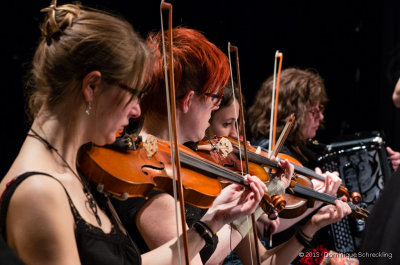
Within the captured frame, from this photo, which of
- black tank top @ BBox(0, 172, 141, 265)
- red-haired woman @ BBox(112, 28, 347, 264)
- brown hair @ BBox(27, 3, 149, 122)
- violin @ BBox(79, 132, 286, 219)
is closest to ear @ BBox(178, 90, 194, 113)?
red-haired woman @ BBox(112, 28, 347, 264)

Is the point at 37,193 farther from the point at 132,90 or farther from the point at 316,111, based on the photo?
the point at 316,111

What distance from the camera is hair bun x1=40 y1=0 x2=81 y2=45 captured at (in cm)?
106

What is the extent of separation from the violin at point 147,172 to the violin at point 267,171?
0.74 feet

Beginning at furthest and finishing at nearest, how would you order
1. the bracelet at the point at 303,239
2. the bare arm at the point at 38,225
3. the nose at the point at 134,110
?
the bracelet at the point at 303,239
the nose at the point at 134,110
the bare arm at the point at 38,225

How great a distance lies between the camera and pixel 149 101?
1521 millimetres

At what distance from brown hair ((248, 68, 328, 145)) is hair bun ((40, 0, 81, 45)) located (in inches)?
73.6

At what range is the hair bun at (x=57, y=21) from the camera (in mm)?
1061

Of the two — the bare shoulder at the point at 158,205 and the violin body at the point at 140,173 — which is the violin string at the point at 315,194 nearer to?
the violin body at the point at 140,173

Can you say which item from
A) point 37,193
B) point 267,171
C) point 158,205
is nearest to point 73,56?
point 37,193

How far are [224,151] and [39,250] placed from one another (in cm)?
89

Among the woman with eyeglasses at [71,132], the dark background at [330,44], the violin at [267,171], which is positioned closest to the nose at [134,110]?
the woman with eyeglasses at [71,132]

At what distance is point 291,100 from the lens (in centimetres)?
286

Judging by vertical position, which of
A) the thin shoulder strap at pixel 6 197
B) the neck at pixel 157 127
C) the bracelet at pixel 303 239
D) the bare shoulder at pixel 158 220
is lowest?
the bracelet at pixel 303 239

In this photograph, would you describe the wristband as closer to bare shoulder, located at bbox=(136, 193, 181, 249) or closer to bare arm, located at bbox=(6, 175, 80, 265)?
A: bare shoulder, located at bbox=(136, 193, 181, 249)
